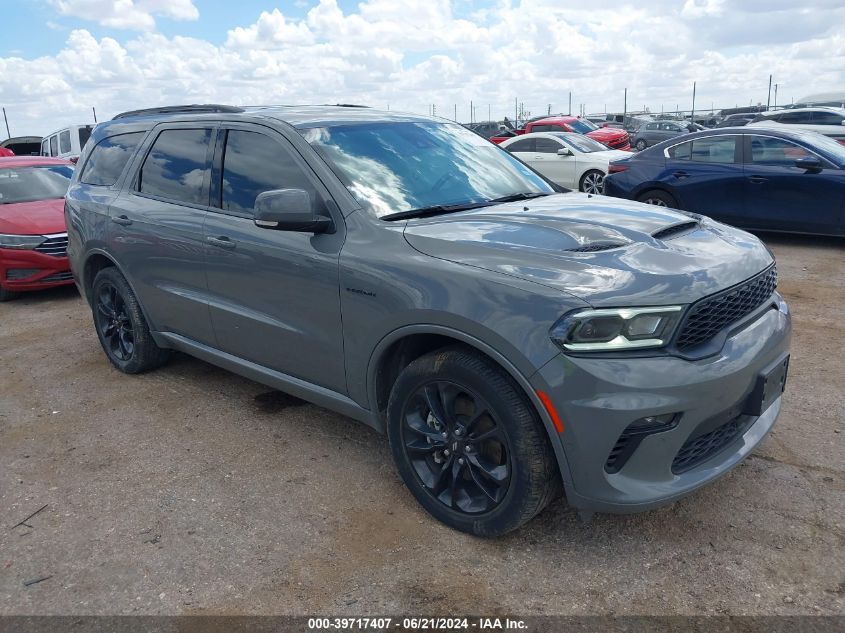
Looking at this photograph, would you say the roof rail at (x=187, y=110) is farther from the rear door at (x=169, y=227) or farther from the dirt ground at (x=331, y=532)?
the dirt ground at (x=331, y=532)

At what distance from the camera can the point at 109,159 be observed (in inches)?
203

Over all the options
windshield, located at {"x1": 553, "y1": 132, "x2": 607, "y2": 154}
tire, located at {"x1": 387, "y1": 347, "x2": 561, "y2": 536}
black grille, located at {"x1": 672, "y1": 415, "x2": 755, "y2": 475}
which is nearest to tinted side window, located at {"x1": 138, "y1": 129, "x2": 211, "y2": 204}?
tire, located at {"x1": 387, "y1": 347, "x2": 561, "y2": 536}

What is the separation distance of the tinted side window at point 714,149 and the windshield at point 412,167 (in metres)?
5.80

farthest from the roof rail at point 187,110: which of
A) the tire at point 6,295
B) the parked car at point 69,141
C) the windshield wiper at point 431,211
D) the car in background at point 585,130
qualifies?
the car in background at point 585,130

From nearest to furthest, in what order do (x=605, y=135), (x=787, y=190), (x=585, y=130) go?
(x=787, y=190) < (x=605, y=135) < (x=585, y=130)

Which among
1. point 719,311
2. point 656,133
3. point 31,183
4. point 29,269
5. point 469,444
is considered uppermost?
point 31,183

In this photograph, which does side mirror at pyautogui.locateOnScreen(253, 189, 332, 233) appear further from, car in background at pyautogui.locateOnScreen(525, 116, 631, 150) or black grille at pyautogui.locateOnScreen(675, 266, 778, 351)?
car in background at pyautogui.locateOnScreen(525, 116, 631, 150)

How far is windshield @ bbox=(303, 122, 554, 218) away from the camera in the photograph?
3.48 meters

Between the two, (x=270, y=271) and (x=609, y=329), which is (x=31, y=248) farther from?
(x=609, y=329)

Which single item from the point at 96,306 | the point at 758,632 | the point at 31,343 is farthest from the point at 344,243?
the point at 31,343

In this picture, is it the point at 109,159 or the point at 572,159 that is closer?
the point at 109,159

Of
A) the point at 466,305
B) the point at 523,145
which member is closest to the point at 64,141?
the point at 523,145

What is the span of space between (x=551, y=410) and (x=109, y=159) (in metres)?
3.99

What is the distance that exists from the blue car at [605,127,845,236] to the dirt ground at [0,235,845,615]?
461 centimetres
